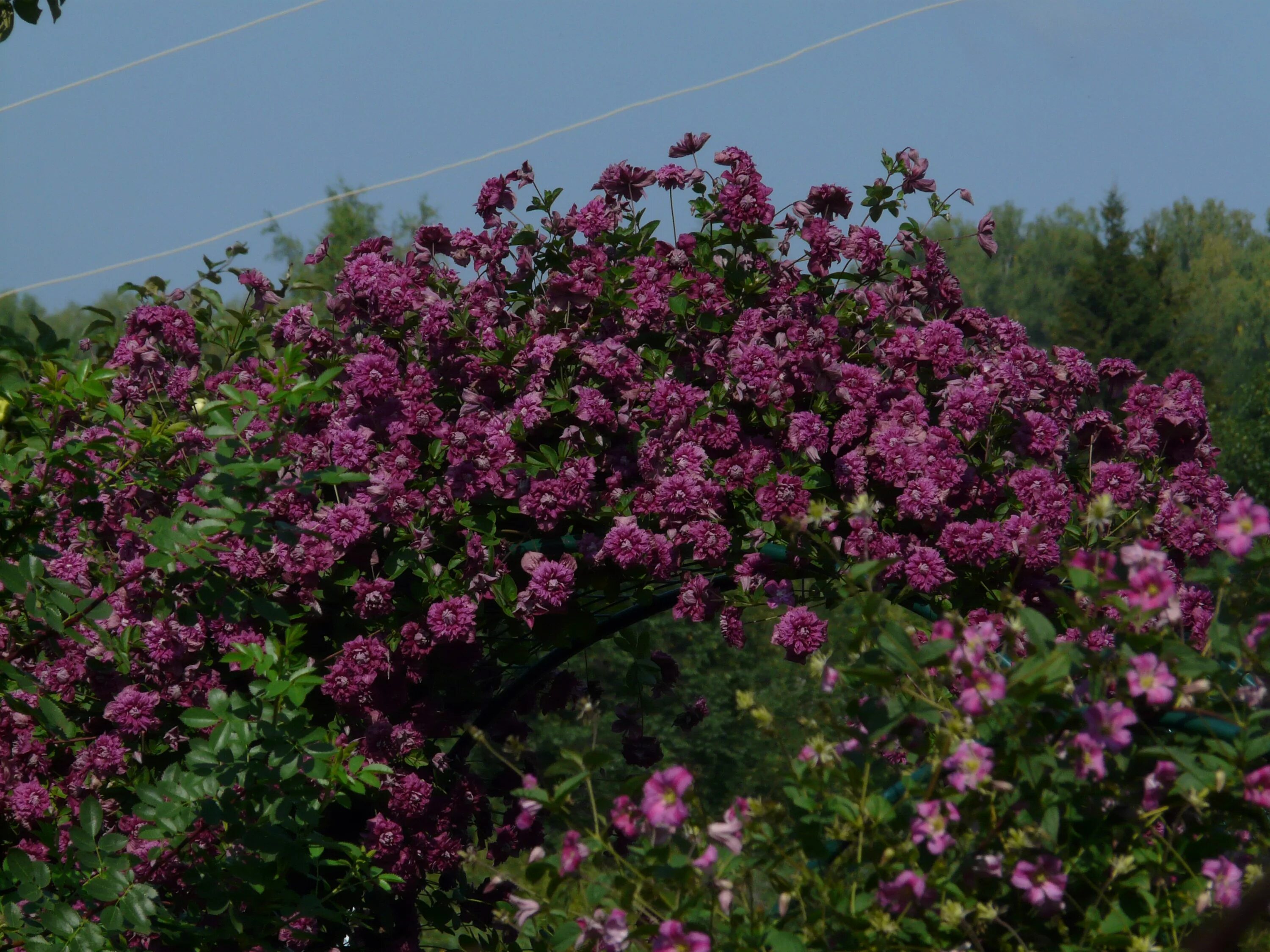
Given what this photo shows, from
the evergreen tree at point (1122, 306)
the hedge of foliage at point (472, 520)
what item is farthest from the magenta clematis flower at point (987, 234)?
the evergreen tree at point (1122, 306)

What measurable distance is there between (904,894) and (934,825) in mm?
135

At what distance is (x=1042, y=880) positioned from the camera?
2.21 m

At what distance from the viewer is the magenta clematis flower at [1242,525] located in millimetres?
2172

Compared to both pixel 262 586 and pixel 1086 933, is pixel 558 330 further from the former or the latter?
pixel 1086 933

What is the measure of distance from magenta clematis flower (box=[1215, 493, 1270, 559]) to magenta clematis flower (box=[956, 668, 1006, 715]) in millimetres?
427

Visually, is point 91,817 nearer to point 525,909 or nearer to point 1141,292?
point 525,909

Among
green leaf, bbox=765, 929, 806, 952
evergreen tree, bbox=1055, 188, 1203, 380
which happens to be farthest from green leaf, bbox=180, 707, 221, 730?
evergreen tree, bbox=1055, 188, 1203, 380

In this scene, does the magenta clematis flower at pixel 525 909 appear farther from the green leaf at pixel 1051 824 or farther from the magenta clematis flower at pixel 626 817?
the green leaf at pixel 1051 824

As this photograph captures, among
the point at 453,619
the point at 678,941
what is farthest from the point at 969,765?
the point at 453,619

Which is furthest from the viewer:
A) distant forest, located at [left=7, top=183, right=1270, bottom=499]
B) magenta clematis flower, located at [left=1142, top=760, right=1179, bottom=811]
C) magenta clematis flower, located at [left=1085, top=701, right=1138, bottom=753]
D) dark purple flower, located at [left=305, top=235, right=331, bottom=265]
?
distant forest, located at [left=7, top=183, right=1270, bottom=499]

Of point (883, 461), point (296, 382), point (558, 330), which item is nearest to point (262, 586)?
point (296, 382)

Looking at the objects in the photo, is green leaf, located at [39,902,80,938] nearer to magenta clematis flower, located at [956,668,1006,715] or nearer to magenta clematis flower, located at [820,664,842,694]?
magenta clematis flower, located at [820,664,842,694]

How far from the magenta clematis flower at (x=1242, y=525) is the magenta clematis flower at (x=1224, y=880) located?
51 centimetres

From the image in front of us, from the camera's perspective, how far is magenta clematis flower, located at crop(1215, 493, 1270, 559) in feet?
7.13
